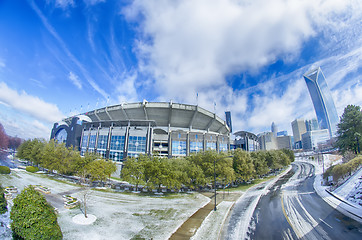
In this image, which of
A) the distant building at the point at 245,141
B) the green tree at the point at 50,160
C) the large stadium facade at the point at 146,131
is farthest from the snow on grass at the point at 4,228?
the distant building at the point at 245,141

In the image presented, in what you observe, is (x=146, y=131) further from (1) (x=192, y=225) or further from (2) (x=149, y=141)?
(1) (x=192, y=225)

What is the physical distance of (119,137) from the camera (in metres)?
56.9

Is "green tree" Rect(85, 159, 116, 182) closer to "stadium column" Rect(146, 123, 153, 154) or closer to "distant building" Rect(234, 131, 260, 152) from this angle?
"stadium column" Rect(146, 123, 153, 154)

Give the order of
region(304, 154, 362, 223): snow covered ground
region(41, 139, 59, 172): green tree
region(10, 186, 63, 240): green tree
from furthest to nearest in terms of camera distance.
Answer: region(41, 139, 59, 172): green tree
region(304, 154, 362, 223): snow covered ground
region(10, 186, 63, 240): green tree

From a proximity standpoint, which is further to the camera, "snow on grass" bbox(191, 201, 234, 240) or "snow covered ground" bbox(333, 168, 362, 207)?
Result: "snow covered ground" bbox(333, 168, 362, 207)

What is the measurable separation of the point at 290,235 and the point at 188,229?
9042 millimetres

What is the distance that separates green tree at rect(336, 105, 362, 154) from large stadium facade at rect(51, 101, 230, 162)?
121 ft

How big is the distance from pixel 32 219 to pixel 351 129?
58.9 m

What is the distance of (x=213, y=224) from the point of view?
1664 cm

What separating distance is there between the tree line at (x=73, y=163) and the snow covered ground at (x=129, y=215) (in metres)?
5.41

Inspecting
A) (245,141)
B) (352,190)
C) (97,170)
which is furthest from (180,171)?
(245,141)

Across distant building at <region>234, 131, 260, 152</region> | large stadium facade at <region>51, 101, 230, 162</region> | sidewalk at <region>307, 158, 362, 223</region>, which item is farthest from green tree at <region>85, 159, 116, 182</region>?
distant building at <region>234, 131, 260, 152</region>

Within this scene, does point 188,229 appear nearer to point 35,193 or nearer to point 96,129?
point 35,193

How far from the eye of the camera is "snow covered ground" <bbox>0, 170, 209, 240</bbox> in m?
14.3
